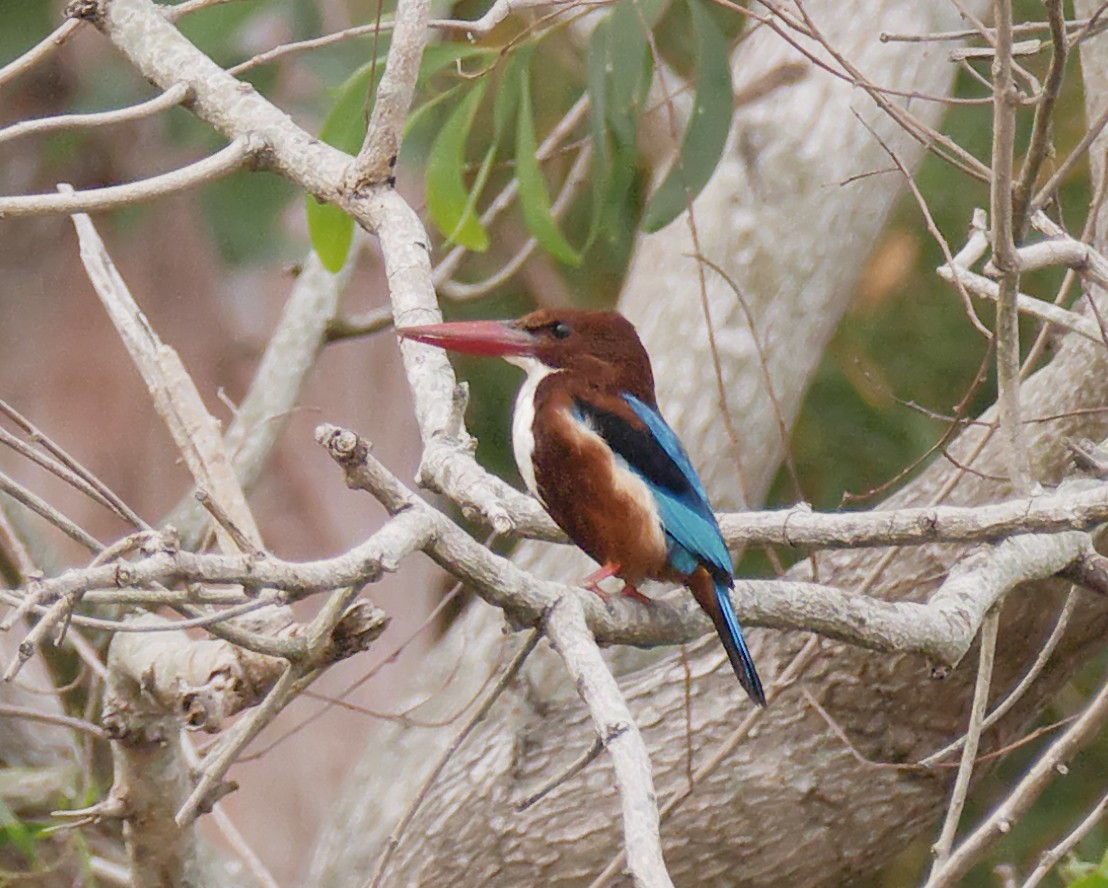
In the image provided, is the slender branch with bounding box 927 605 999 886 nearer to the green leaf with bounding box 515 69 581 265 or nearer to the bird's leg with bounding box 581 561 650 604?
the bird's leg with bounding box 581 561 650 604

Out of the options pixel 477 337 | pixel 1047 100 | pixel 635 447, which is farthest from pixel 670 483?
pixel 1047 100

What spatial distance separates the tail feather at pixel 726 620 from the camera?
1.66 m

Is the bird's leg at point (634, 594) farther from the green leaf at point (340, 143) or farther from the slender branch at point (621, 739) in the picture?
the green leaf at point (340, 143)

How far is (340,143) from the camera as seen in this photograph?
2.22 meters

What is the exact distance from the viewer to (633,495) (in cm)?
178

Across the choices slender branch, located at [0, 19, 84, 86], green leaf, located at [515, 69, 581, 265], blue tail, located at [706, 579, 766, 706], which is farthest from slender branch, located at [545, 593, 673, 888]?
green leaf, located at [515, 69, 581, 265]

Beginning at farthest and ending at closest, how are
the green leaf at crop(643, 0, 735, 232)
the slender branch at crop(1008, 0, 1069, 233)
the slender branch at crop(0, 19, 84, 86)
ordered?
the green leaf at crop(643, 0, 735, 232) → the slender branch at crop(0, 19, 84, 86) → the slender branch at crop(1008, 0, 1069, 233)

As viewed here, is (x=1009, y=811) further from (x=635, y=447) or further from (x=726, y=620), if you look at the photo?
(x=635, y=447)

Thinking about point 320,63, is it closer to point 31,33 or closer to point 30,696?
point 31,33

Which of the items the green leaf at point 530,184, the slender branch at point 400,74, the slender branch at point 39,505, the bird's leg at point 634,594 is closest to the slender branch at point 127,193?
the slender branch at point 400,74

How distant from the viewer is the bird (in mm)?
1704

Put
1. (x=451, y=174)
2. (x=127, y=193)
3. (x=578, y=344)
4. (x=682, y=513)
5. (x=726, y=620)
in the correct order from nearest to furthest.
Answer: (x=127, y=193), (x=726, y=620), (x=682, y=513), (x=578, y=344), (x=451, y=174)

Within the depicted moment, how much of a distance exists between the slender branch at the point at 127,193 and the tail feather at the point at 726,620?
27.6 inches

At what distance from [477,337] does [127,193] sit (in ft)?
1.47
